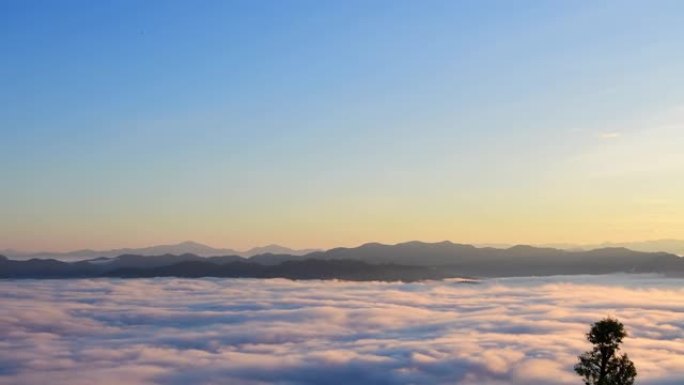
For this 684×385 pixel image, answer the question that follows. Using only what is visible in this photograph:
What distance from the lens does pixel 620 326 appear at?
2371 inches

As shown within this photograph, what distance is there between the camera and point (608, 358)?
2379 inches

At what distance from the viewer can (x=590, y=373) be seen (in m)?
61.1

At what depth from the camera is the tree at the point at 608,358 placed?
59531 millimetres

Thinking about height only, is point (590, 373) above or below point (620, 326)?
below

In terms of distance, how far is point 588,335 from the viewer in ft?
197

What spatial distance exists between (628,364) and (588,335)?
4.27 m

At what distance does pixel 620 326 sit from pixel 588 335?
9.41ft

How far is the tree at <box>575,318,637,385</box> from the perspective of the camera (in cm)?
5953

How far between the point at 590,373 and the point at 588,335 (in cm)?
367

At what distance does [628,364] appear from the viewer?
60250 mm

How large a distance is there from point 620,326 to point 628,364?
10.8 feet
